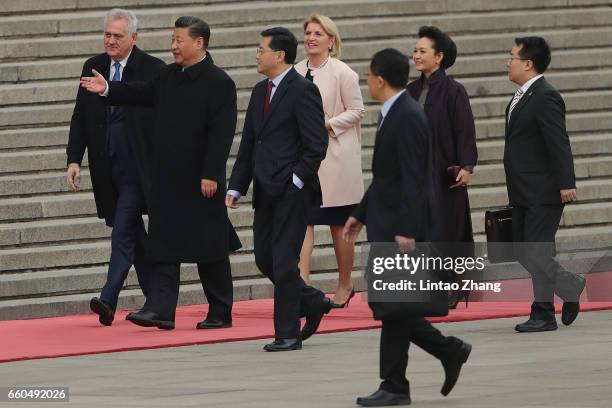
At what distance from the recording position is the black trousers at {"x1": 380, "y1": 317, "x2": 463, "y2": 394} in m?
7.78

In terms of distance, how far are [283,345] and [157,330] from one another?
4.79 ft

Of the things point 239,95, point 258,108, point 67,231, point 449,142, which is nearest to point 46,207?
point 67,231

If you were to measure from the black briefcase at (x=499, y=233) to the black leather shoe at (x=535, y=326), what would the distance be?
19.4 inches

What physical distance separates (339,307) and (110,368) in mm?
3182

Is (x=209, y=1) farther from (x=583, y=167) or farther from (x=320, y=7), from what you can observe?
(x=583, y=167)

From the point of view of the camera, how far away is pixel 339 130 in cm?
1197

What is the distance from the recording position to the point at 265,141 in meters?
10.1

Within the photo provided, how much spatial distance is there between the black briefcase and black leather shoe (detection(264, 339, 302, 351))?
164cm

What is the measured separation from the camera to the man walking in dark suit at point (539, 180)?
10555mm

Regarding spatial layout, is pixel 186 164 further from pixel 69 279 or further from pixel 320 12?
pixel 320 12

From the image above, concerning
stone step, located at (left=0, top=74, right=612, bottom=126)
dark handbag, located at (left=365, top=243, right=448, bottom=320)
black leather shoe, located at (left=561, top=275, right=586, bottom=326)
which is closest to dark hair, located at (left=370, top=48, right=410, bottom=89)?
dark handbag, located at (left=365, top=243, right=448, bottom=320)

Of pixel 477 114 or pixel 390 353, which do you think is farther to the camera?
pixel 477 114

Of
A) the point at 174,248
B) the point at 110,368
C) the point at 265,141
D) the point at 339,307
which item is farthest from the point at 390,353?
the point at 339,307

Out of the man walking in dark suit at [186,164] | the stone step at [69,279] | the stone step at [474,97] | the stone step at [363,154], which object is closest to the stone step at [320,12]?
the stone step at [474,97]
